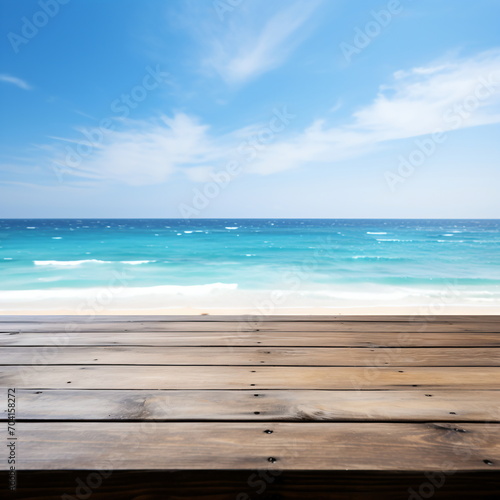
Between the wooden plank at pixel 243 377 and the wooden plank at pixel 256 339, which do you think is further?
the wooden plank at pixel 256 339

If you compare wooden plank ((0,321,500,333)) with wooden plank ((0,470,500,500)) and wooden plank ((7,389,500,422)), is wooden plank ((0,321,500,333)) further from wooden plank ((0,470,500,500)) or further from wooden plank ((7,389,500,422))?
wooden plank ((0,470,500,500))

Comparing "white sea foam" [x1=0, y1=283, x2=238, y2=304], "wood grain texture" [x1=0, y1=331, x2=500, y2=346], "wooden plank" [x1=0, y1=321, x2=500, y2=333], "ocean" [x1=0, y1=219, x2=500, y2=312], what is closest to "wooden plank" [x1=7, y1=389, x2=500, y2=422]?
"wood grain texture" [x1=0, y1=331, x2=500, y2=346]

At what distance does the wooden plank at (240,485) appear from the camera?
769 millimetres

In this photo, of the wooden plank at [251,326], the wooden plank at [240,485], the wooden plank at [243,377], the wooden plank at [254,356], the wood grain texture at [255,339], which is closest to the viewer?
the wooden plank at [240,485]

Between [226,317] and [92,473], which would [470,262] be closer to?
[226,317]

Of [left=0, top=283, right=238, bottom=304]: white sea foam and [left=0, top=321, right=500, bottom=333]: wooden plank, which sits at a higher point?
[left=0, top=283, right=238, bottom=304]: white sea foam

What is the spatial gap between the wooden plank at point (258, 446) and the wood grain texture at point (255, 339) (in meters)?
0.68

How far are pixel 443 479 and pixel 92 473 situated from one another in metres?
0.80

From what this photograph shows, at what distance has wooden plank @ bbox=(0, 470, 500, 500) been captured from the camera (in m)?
0.77

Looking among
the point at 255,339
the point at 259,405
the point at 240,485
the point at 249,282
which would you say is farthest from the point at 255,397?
the point at 249,282

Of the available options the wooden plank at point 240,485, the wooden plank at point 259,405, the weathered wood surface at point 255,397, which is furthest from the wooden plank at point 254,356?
the wooden plank at point 240,485

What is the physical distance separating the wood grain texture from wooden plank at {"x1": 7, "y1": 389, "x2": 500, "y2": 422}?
482 millimetres

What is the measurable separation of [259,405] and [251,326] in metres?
0.88

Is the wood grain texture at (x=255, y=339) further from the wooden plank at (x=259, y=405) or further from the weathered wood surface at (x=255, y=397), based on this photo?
the wooden plank at (x=259, y=405)
